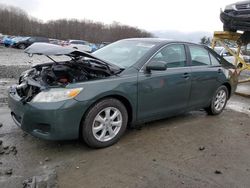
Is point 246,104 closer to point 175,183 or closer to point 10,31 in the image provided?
point 175,183

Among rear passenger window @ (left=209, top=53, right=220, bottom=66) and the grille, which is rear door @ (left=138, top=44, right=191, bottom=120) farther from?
the grille

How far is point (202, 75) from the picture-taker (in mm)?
5082

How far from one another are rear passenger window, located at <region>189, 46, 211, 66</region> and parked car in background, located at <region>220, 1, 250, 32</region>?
331cm

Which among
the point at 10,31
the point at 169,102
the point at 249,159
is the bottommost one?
the point at 249,159

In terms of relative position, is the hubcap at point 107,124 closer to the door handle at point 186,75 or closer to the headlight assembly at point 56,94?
the headlight assembly at point 56,94

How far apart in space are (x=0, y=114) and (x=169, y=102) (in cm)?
309

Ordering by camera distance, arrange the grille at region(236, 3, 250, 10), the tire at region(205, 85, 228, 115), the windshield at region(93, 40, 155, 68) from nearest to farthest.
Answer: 1. the windshield at region(93, 40, 155, 68)
2. the tire at region(205, 85, 228, 115)
3. the grille at region(236, 3, 250, 10)

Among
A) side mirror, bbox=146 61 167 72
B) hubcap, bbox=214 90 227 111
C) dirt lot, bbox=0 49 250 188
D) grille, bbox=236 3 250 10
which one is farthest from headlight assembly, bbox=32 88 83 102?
grille, bbox=236 3 250 10

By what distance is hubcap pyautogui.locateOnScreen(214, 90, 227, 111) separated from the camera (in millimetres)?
5719

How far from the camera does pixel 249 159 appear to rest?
3.79 meters

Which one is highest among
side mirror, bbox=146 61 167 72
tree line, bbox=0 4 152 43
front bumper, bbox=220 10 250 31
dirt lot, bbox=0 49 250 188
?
tree line, bbox=0 4 152 43

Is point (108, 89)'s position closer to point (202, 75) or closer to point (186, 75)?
point (186, 75)

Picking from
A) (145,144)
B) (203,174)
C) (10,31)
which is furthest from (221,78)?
(10,31)

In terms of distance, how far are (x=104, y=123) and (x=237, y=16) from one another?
240 inches
